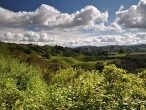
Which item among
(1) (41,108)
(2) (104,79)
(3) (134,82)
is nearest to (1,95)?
(1) (41,108)

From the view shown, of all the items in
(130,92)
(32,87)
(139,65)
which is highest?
(130,92)

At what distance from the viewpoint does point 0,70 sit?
2731cm

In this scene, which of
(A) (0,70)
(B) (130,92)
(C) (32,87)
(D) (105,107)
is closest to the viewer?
(D) (105,107)

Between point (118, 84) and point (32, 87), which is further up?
point (118, 84)

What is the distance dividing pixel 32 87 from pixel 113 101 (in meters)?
12.1

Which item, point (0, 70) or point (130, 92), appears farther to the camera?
point (0, 70)

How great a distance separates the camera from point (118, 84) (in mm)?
12039

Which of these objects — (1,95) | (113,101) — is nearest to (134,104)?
(113,101)

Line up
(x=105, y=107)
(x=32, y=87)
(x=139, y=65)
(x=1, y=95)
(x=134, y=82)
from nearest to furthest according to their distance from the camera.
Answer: (x=105, y=107) → (x=134, y=82) → (x=1, y=95) → (x=32, y=87) → (x=139, y=65)

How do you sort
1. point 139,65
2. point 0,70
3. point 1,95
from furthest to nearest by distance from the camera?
point 139,65 → point 0,70 → point 1,95

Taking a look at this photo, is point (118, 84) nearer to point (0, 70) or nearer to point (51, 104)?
point (51, 104)

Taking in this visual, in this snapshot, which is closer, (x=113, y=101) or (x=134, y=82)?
(x=113, y=101)

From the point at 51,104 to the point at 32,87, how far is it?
33.4ft

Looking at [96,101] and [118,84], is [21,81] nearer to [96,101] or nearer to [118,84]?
[118,84]
